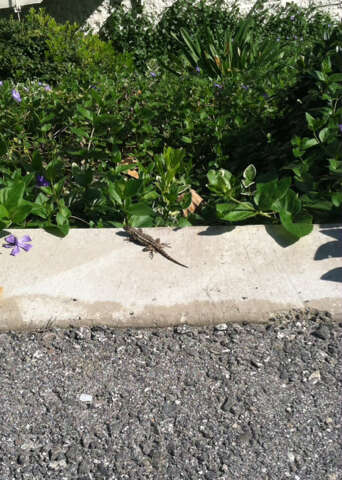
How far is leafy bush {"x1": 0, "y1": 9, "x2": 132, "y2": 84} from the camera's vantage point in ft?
17.2

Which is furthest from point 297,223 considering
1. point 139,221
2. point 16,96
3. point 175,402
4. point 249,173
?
point 16,96

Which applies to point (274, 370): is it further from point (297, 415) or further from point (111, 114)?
point (111, 114)

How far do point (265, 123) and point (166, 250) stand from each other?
4.07 ft

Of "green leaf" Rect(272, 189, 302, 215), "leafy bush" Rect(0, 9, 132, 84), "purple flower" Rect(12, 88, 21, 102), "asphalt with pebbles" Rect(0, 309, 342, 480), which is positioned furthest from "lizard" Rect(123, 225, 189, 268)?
"leafy bush" Rect(0, 9, 132, 84)

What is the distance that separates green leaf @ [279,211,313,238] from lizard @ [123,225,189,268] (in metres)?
0.50

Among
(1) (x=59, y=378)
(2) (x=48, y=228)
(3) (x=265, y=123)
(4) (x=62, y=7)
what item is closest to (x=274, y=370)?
(1) (x=59, y=378)

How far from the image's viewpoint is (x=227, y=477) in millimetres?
1553

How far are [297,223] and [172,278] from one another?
64 centimetres

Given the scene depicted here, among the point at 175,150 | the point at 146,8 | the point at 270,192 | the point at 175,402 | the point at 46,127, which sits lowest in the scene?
the point at 175,402

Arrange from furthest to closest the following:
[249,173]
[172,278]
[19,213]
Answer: [249,173] → [19,213] → [172,278]

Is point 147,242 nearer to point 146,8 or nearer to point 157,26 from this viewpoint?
point 157,26

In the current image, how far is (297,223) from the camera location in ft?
8.09

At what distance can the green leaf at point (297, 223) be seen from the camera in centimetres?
240

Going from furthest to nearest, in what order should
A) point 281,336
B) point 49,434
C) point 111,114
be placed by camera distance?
point 111,114 → point 281,336 → point 49,434
